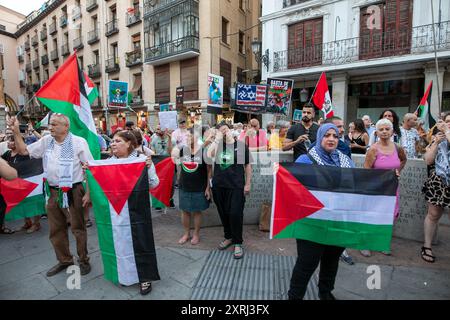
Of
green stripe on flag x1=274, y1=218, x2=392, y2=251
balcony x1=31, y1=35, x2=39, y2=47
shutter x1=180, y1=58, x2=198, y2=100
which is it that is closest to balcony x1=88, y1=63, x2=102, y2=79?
shutter x1=180, y1=58, x2=198, y2=100

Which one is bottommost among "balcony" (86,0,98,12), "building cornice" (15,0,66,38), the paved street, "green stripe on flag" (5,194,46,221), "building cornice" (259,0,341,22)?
the paved street

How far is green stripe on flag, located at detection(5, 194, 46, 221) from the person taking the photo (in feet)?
13.7

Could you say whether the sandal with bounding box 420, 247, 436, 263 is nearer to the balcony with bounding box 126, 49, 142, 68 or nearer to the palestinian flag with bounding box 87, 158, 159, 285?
the palestinian flag with bounding box 87, 158, 159, 285

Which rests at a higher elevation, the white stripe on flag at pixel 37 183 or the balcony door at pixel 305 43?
the balcony door at pixel 305 43

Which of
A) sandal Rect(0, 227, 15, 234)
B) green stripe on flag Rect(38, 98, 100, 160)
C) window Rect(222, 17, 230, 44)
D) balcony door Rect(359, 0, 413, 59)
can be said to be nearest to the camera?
green stripe on flag Rect(38, 98, 100, 160)

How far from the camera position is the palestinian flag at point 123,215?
109 inches

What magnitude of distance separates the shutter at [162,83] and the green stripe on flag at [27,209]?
15.7m

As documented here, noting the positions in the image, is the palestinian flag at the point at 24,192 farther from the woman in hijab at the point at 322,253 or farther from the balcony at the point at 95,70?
the balcony at the point at 95,70

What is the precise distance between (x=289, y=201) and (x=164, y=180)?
9.24 ft

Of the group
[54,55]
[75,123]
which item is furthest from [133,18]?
[75,123]

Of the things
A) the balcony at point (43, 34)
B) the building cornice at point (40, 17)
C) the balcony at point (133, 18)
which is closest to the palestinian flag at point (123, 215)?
the balcony at point (133, 18)

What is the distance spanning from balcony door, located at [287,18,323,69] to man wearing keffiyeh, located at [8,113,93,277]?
13.2 m

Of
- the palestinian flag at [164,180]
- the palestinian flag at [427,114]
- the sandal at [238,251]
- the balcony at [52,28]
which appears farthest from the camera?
the balcony at [52,28]
